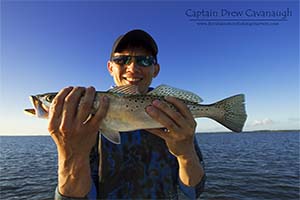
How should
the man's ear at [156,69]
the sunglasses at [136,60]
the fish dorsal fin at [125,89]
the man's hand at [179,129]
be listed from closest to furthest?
the man's hand at [179,129] → the fish dorsal fin at [125,89] → the sunglasses at [136,60] → the man's ear at [156,69]

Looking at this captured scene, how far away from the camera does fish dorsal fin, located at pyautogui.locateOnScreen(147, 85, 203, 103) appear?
11.9 feet

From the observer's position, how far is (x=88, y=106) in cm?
313

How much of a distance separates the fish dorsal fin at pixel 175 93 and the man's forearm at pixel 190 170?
781 mm

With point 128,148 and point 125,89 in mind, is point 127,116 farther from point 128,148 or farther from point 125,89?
point 128,148

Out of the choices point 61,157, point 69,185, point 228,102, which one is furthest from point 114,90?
point 228,102

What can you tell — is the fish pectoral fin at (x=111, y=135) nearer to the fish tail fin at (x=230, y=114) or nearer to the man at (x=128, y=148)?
the man at (x=128, y=148)

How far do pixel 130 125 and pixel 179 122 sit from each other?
26.3 inches

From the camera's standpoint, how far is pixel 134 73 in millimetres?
4191

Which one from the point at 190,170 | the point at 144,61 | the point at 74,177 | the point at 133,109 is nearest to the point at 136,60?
the point at 144,61

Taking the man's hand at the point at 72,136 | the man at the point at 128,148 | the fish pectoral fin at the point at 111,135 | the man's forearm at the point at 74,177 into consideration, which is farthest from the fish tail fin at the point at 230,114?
the man's forearm at the point at 74,177

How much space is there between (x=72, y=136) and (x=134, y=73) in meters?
1.58

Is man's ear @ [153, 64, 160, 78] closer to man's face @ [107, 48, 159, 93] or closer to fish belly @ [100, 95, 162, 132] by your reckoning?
man's face @ [107, 48, 159, 93]

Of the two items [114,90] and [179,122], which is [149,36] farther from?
[179,122]

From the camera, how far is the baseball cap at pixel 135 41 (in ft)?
14.5
